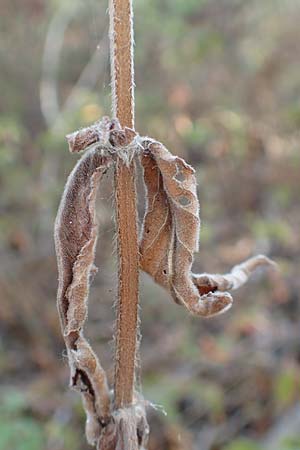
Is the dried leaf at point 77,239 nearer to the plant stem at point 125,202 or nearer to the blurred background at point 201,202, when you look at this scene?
the plant stem at point 125,202

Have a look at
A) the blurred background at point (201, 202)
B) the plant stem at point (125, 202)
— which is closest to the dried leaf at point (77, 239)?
the plant stem at point (125, 202)

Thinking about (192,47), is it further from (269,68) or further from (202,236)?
(202,236)

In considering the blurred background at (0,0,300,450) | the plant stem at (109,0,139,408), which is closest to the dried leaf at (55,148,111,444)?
the plant stem at (109,0,139,408)

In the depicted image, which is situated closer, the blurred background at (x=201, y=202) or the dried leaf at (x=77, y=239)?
the dried leaf at (x=77, y=239)

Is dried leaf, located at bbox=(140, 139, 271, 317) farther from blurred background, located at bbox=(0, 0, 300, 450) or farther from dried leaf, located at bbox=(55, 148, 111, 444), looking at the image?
blurred background, located at bbox=(0, 0, 300, 450)

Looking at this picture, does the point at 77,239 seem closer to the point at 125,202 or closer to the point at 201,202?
the point at 125,202

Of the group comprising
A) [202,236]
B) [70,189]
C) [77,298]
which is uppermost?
[202,236]

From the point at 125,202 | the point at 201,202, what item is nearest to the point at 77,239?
the point at 125,202

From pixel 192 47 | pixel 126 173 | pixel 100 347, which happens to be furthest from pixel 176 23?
pixel 126 173
